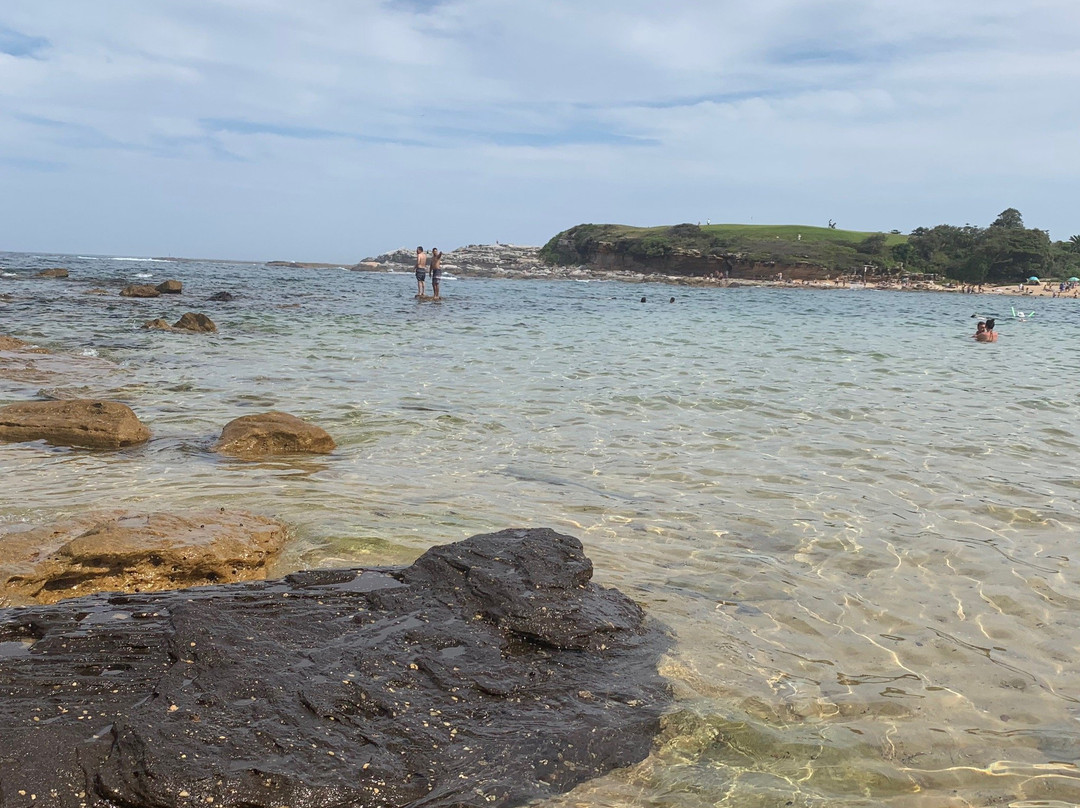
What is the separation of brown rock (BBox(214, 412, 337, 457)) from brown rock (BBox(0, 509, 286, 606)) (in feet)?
9.16

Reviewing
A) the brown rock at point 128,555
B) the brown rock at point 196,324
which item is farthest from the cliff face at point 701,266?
the brown rock at point 128,555

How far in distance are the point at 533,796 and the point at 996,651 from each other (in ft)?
9.60

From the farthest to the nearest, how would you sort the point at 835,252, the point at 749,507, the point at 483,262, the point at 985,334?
1. the point at 483,262
2. the point at 835,252
3. the point at 985,334
4. the point at 749,507

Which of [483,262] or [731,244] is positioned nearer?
[731,244]

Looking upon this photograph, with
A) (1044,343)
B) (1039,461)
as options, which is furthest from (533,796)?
(1044,343)

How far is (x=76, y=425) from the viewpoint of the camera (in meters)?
8.14

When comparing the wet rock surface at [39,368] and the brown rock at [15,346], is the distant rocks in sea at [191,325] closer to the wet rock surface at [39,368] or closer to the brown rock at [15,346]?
the wet rock surface at [39,368]

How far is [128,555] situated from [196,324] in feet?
57.2

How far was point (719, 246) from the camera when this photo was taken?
108 meters

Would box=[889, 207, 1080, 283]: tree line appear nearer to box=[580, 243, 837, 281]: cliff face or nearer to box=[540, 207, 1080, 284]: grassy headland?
box=[540, 207, 1080, 284]: grassy headland

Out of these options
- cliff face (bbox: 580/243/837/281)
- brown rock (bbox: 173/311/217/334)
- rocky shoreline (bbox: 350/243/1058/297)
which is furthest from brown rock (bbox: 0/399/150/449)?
cliff face (bbox: 580/243/837/281)

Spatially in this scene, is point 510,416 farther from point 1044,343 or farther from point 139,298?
point 139,298

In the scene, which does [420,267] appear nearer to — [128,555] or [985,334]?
[985,334]

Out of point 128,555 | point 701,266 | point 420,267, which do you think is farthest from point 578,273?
point 128,555
